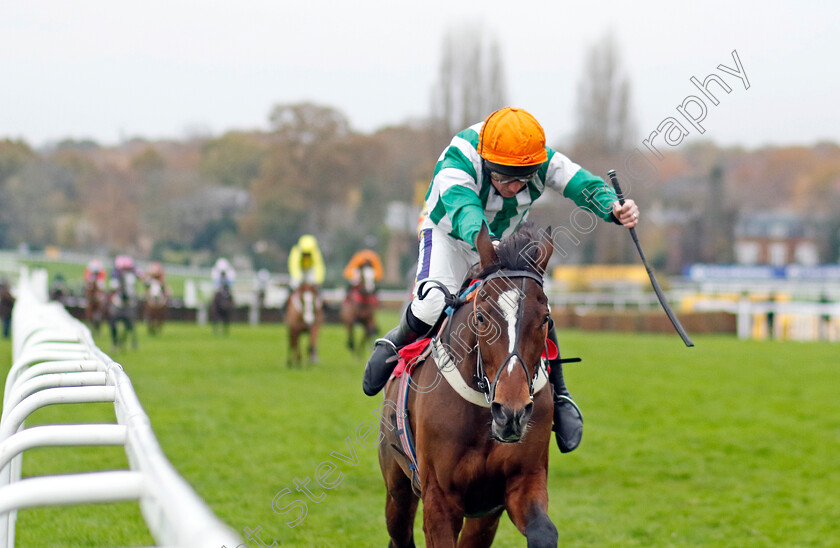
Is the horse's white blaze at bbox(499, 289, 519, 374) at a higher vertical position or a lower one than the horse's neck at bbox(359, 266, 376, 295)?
higher

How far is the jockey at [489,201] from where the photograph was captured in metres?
3.07

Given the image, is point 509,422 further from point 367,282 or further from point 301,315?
point 367,282

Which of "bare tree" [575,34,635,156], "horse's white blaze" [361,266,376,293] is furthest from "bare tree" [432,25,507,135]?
"horse's white blaze" [361,266,376,293]

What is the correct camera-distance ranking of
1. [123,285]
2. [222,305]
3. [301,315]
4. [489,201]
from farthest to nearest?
[222,305], [123,285], [301,315], [489,201]

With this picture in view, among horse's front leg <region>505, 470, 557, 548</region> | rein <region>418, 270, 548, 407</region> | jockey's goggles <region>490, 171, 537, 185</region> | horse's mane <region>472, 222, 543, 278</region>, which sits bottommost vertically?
horse's front leg <region>505, 470, 557, 548</region>

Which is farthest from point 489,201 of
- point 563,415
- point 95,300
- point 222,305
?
point 222,305

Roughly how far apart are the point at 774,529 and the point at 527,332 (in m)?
3.20

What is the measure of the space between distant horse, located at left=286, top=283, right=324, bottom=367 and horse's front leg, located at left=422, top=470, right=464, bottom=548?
10285mm

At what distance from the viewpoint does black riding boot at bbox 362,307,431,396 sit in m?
3.47

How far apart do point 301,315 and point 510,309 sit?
1076 cm

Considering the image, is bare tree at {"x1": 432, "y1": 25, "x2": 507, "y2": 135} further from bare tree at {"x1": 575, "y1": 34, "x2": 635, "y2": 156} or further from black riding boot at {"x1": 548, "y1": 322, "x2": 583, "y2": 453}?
black riding boot at {"x1": 548, "y1": 322, "x2": 583, "y2": 453}

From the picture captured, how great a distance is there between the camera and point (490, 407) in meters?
2.79

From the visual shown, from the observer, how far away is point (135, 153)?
142 feet

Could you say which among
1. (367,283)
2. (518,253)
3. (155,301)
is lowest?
(155,301)
